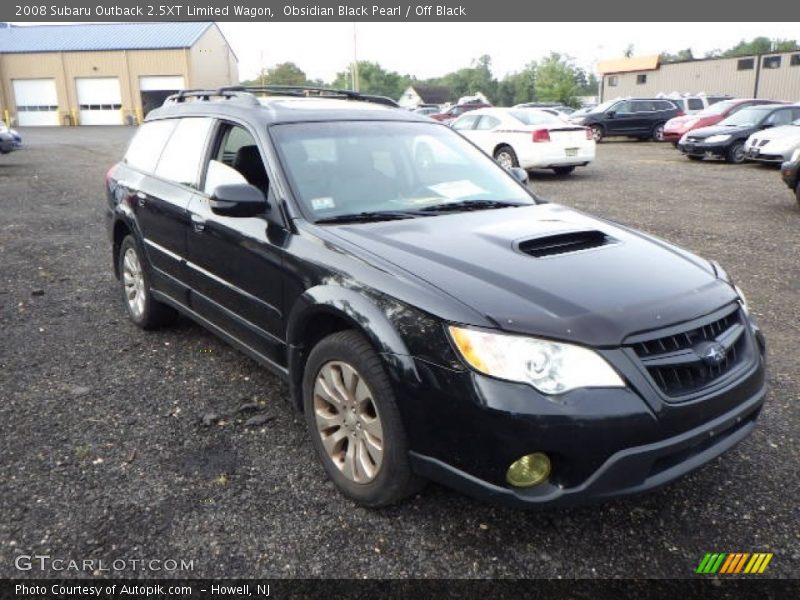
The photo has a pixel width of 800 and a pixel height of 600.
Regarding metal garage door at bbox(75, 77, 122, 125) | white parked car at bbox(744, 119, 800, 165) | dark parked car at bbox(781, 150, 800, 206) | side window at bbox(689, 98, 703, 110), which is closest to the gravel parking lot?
dark parked car at bbox(781, 150, 800, 206)

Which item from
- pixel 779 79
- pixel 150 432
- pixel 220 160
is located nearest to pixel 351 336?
pixel 150 432

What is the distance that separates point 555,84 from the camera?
77.2 metres

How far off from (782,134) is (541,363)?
14.7 metres

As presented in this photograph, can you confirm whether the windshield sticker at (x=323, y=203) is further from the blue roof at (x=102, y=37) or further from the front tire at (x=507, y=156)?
the blue roof at (x=102, y=37)

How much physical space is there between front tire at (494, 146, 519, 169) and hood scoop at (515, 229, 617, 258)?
11.0 meters

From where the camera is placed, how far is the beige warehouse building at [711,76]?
36.7m

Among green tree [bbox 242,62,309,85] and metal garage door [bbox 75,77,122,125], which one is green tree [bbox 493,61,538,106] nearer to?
green tree [bbox 242,62,309,85]

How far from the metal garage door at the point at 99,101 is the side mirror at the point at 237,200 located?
50040 millimetres

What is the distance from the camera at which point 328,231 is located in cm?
307

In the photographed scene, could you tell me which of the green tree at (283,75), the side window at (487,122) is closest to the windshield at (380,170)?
the side window at (487,122)

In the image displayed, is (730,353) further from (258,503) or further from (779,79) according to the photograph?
(779,79)

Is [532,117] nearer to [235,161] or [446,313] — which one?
[235,161]

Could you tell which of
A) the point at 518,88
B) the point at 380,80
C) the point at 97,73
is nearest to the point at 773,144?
the point at 97,73

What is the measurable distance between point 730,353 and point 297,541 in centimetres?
188
